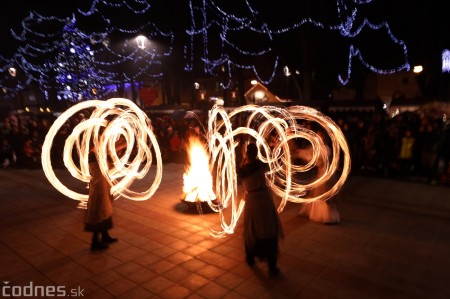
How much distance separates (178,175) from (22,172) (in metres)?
6.60

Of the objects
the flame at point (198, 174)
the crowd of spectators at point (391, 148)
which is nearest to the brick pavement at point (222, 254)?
the flame at point (198, 174)

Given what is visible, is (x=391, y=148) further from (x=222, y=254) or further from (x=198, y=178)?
(x=222, y=254)

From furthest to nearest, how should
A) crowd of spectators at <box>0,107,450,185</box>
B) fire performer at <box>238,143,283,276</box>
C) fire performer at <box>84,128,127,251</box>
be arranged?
1. crowd of spectators at <box>0,107,450,185</box>
2. fire performer at <box>84,128,127,251</box>
3. fire performer at <box>238,143,283,276</box>

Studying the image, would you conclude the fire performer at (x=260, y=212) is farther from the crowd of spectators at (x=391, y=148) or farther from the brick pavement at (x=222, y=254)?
the crowd of spectators at (x=391, y=148)

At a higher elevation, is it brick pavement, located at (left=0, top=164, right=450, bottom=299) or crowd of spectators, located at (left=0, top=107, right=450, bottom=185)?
crowd of spectators, located at (left=0, top=107, right=450, bottom=185)

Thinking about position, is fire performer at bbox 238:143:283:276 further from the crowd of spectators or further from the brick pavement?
the crowd of spectators

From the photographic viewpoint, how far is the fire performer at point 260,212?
4.55m

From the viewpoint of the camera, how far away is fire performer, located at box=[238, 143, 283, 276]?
4.55 meters

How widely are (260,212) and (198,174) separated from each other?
292cm

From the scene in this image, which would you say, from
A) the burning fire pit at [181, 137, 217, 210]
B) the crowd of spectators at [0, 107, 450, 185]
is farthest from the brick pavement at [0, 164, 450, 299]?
the crowd of spectators at [0, 107, 450, 185]

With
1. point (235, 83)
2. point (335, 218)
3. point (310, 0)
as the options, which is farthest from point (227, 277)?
point (235, 83)

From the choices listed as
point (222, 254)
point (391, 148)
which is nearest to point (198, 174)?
point (222, 254)

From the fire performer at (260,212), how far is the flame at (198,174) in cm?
273

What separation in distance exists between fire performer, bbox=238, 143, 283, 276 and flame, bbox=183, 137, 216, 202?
273 centimetres
